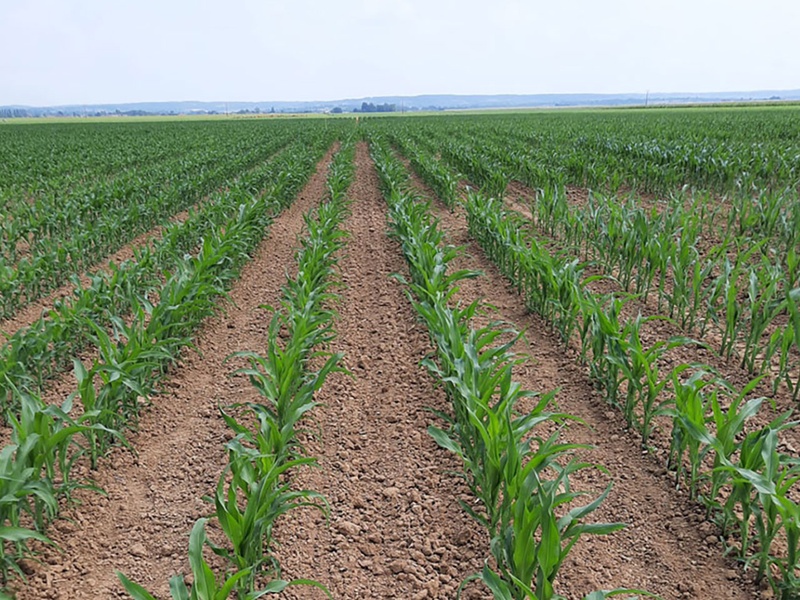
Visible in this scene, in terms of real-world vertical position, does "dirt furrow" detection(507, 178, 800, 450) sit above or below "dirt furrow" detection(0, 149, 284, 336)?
below

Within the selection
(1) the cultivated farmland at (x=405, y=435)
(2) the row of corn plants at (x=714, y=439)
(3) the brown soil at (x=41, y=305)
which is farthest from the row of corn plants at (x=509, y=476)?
(3) the brown soil at (x=41, y=305)

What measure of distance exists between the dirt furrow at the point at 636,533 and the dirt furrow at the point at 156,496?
1.86 metres

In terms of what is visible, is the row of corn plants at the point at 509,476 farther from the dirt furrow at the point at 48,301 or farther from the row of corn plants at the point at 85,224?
the row of corn plants at the point at 85,224

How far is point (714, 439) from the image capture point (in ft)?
8.34

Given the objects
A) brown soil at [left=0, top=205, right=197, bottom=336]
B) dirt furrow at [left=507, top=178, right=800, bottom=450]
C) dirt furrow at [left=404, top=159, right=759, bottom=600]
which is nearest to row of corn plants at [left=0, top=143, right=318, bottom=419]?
brown soil at [left=0, top=205, right=197, bottom=336]

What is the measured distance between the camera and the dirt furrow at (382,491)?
2.62 m

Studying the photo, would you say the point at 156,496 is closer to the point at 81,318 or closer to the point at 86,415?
the point at 86,415

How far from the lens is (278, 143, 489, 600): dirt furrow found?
2615mm

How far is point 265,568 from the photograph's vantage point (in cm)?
260

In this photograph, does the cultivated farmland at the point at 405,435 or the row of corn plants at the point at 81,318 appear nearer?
the cultivated farmland at the point at 405,435

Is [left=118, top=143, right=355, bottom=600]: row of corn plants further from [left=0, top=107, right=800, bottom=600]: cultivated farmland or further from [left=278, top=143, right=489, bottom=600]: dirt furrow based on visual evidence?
[left=278, top=143, right=489, bottom=600]: dirt furrow

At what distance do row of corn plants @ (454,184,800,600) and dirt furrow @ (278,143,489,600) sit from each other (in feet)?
3.57

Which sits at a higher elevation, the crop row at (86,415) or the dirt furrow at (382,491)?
the crop row at (86,415)

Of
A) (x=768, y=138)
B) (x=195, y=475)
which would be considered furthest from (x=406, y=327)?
(x=768, y=138)
